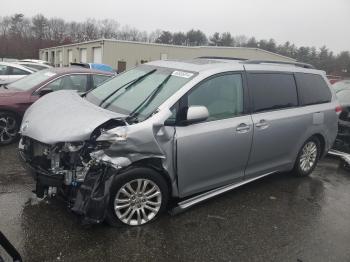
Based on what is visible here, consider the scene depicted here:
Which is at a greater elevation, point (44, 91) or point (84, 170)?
point (44, 91)

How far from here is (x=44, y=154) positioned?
11.9ft

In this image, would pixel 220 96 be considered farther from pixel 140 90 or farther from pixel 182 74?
pixel 140 90

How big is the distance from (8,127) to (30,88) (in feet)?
2.84

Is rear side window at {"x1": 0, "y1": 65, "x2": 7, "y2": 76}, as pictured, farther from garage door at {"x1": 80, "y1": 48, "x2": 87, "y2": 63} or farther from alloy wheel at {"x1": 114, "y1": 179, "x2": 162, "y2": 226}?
garage door at {"x1": 80, "y1": 48, "x2": 87, "y2": 63}

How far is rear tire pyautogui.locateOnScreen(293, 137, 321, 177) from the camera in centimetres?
555

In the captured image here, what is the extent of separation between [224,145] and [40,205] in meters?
2.27

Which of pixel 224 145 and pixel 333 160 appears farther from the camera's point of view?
pixel 333 160

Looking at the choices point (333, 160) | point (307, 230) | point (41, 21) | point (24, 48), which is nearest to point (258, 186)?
point (307, 230)

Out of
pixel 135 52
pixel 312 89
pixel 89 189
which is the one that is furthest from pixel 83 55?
pixel 89 189

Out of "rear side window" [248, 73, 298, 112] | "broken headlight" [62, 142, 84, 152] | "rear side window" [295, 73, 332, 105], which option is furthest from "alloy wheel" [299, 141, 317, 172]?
"broken headlight" [62, 142, 84, 152]

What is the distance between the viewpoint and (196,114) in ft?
12.4

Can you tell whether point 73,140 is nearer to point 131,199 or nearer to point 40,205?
point 131,199

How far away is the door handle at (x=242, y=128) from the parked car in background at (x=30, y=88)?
3.96 meters

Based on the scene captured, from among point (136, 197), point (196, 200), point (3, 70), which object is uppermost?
point (3, 70)
